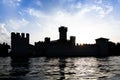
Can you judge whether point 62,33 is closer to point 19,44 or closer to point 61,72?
point 19,44

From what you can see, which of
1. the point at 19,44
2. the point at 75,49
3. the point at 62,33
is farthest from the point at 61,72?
the point at 62,33

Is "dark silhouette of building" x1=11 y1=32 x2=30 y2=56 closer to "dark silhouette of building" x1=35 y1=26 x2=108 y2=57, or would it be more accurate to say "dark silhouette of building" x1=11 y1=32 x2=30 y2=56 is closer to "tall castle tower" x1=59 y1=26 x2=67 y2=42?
"dark silhouette of building" x1=35 y1=26 x2=108 y2=57

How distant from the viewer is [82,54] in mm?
89438

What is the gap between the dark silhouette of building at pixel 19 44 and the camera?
7970cm

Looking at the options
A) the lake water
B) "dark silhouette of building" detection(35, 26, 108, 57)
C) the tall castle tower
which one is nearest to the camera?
the lake water

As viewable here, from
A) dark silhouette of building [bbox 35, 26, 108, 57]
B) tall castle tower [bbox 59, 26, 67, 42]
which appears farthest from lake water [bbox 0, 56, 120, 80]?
tall castle tower [bbox 59, 26, 67, 42]

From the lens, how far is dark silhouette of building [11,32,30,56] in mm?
79700

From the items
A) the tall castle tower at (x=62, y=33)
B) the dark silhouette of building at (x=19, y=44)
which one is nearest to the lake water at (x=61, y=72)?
the dark silhouette of building at (x=19, y=44)

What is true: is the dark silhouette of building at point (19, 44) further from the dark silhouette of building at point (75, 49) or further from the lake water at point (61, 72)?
the lake water at point (61, 72)

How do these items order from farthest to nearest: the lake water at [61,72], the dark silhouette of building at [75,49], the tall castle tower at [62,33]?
the tall castle tower at [62,33] → the dark silhouette of building at [75,49] → the lake water at [61,72]

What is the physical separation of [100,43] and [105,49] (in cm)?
322

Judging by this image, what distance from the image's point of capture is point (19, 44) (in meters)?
80.7

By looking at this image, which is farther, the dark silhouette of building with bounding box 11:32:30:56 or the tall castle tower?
the tall castle tower

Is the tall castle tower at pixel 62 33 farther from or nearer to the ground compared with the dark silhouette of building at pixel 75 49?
farther from the ground
